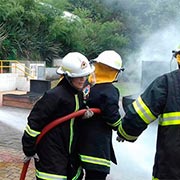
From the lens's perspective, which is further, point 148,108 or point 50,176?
point 50,176

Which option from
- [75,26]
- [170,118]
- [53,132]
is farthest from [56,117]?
[75,26]

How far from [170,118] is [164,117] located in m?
0.04

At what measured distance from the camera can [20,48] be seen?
18.9 metres

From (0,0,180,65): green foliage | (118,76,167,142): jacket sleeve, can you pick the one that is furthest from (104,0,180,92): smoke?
(118,76,167,142): jacket sleeve

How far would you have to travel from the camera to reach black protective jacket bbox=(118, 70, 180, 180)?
220 centimetres

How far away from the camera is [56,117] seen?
2.73m

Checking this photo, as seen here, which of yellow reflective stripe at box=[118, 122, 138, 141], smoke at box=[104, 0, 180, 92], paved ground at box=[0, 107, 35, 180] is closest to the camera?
yellow reflective stripe at box=[118, 122, 138, 141]

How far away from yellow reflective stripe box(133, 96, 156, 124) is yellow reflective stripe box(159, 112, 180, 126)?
0.07 metres

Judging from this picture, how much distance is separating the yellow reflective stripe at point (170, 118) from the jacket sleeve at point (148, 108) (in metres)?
0.04

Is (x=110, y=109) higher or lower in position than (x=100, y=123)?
higher

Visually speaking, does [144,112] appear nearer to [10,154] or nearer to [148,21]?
[10,154]

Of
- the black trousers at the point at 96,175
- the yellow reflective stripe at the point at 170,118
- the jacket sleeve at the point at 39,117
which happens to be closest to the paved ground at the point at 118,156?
the black trousers at the point at 96,175

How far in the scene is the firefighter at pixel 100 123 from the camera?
2893 millimetres

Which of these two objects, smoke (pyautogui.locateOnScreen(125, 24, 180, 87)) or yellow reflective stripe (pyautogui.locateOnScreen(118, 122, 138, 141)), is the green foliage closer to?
smoke (pyautogui.locateOnScreen(125, 24, 180, 87))
